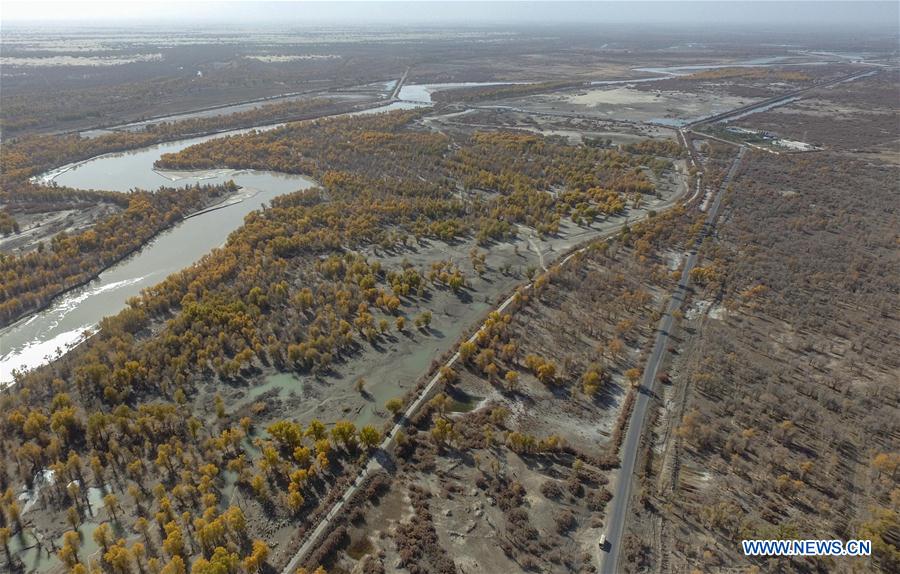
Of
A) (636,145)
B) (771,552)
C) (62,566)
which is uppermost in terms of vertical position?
(636,145)

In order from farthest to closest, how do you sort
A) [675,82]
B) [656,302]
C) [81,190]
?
[675,82], [81,190], [656,302]

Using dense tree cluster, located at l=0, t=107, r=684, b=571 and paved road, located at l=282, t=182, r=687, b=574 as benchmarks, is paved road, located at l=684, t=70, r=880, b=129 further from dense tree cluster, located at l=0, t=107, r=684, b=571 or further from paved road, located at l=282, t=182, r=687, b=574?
paved road, located at l=282, t=182, r=687, b=574

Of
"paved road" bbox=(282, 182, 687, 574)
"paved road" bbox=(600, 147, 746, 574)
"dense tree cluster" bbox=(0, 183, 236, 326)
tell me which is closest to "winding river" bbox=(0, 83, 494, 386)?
"dense tree cluster" bbox=(0, 183, 236, 326)

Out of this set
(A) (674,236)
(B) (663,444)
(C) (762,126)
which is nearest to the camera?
(B) (663,444)

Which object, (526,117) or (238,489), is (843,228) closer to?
(238,489)

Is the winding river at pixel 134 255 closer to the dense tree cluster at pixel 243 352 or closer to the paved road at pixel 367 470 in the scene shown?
the dense tree cluster at pixel 243 352

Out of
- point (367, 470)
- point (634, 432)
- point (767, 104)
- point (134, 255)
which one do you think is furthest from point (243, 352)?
point (767, 104)

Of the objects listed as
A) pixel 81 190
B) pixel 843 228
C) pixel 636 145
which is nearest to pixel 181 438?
pixel 81 190
